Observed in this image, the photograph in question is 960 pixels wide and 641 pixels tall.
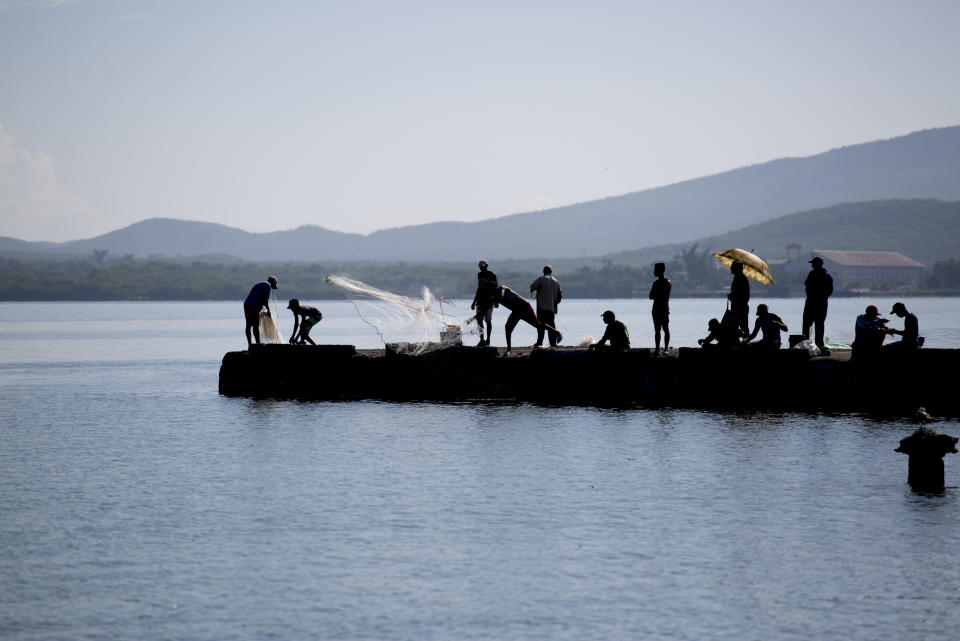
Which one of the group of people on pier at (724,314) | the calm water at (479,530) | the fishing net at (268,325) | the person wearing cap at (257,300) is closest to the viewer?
the calm water at (479,530)

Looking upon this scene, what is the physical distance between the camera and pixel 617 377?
1193 inches

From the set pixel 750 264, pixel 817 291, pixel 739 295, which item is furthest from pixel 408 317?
pixel 817 291

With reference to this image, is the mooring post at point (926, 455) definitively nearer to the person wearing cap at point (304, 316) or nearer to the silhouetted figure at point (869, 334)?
the silhouetted figure at point (869, 334)

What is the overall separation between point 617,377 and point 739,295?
4937 millimetres

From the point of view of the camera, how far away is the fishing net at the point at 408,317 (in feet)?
101

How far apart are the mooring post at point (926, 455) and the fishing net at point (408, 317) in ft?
50.0

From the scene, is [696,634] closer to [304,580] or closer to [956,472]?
[304,580]

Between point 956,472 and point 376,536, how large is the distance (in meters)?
12.1

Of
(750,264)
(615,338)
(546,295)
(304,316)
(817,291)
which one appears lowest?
(615,338)

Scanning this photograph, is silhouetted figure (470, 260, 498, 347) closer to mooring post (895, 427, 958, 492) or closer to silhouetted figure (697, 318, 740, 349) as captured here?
silhouetted figure (697, 318, 740, 349)

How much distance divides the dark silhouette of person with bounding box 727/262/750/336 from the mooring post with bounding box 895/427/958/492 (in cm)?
767

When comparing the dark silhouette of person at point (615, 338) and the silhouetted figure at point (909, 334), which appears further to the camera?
the dark silhouette of person at point (615, 338)

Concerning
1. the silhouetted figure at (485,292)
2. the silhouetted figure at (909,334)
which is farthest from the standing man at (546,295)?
the silhouetted figure at (909,334)

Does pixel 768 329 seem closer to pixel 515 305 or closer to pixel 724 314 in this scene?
pixel 724 314
